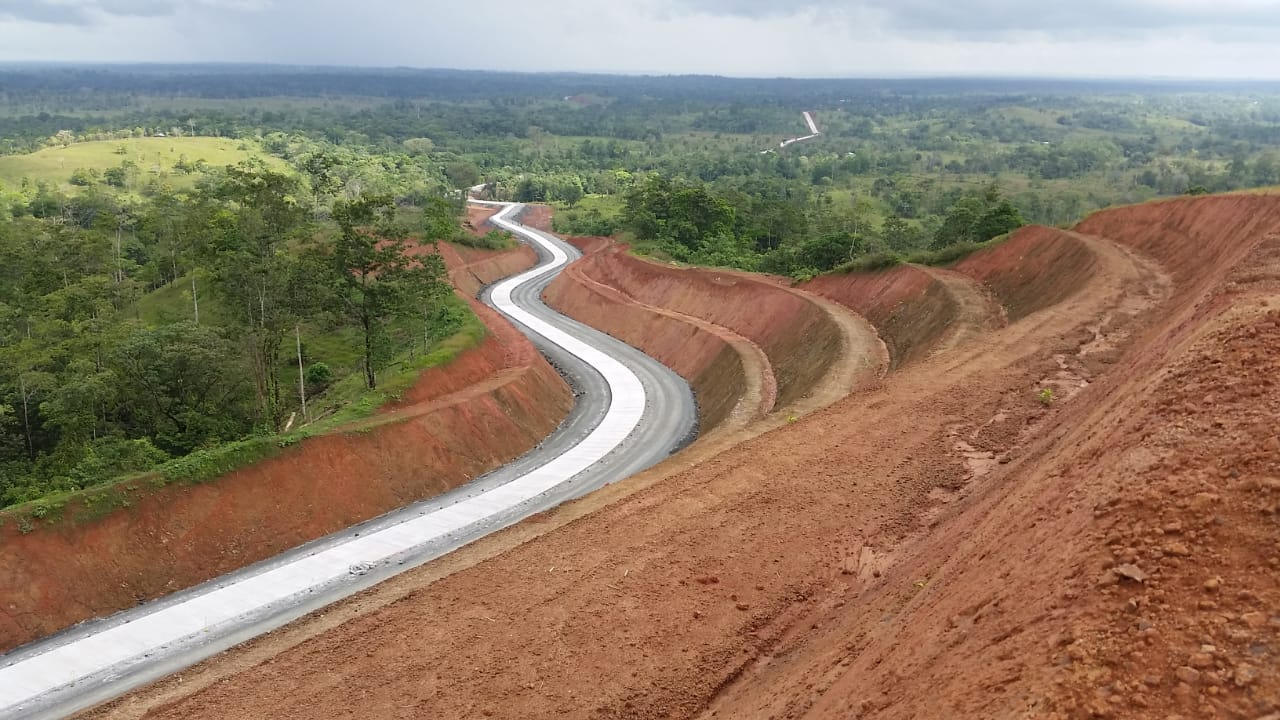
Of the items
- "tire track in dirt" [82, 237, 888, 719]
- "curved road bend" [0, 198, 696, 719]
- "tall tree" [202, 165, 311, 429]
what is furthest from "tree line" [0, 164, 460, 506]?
"tire track in dirt" [82, 237, 888, 719]

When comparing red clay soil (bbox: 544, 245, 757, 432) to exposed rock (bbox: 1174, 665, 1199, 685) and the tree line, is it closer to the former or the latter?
the tree line

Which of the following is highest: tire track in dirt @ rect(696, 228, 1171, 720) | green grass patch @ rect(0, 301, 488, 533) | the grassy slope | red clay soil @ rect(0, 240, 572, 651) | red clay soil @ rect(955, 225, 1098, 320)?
the grassy slope

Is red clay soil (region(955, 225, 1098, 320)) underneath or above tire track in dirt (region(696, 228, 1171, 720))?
above

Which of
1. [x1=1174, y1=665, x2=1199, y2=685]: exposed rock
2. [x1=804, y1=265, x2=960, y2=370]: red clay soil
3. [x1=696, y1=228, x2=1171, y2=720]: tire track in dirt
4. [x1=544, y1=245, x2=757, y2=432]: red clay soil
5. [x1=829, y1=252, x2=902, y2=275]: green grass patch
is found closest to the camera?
[x1=1174, y1=665, x2=1199, y2=685]: exposed rock

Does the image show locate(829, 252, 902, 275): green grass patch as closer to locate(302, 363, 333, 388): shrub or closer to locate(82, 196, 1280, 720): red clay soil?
locate(82, 196, 1280, 720): red clay soil

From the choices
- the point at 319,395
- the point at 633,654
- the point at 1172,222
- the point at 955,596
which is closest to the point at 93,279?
the point at 319,395

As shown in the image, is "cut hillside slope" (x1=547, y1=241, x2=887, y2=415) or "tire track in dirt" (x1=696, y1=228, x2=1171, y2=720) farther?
"cut hillside slope" (x1=547, y1=241, x2=887, y2=415)

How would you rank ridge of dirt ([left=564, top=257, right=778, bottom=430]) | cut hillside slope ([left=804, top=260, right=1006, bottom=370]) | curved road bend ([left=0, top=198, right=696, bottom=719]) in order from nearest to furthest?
1. curved road bend ([left=0, top=198, right=696, bottom=719])
2. cut hillside slope ([left=804, top=260, right=1006, bottom=370])
3. ridge of dirt ([left=564, top=257, right=778, bottom=430])

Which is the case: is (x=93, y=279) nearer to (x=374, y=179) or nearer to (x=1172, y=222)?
(x=1172, y=222)
